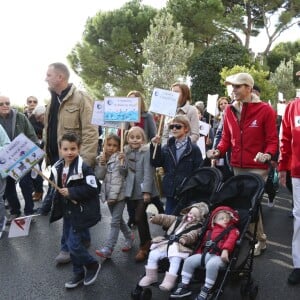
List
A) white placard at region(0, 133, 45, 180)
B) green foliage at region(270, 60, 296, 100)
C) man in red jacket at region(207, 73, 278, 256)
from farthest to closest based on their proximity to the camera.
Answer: green foliage at region(270, 60, 296, 100), man in red jacket at region(207, 73, 278, 256), white placard at region(0, 133, 45, 180)

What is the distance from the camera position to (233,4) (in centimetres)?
2900

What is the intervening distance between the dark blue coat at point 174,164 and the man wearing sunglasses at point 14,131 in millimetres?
2505

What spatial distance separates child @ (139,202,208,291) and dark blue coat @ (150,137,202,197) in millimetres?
602

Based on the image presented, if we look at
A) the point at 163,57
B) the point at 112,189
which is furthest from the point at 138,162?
the point at 163,57

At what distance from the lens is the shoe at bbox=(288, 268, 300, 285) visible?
12.5 ft

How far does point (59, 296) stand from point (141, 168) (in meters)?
1.56

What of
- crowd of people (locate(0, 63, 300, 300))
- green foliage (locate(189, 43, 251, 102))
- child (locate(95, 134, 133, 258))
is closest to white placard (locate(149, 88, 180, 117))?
crowd of people (locate(0, 63, 300, 300))

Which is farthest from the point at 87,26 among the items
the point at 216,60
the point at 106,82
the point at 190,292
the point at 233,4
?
the point at 190,292

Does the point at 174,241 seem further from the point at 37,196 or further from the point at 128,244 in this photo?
the point at 37,196

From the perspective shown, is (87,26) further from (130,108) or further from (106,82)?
(130,108)

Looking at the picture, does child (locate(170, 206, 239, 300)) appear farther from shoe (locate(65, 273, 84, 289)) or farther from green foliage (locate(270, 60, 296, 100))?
green foliage (locate(270, 60, 296, 100))

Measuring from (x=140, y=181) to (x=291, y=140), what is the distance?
62.9 inches

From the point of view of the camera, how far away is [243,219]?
11.3 feet

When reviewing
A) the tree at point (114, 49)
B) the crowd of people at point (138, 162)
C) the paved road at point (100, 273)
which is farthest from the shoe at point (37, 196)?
the tree at point (114, 49)
